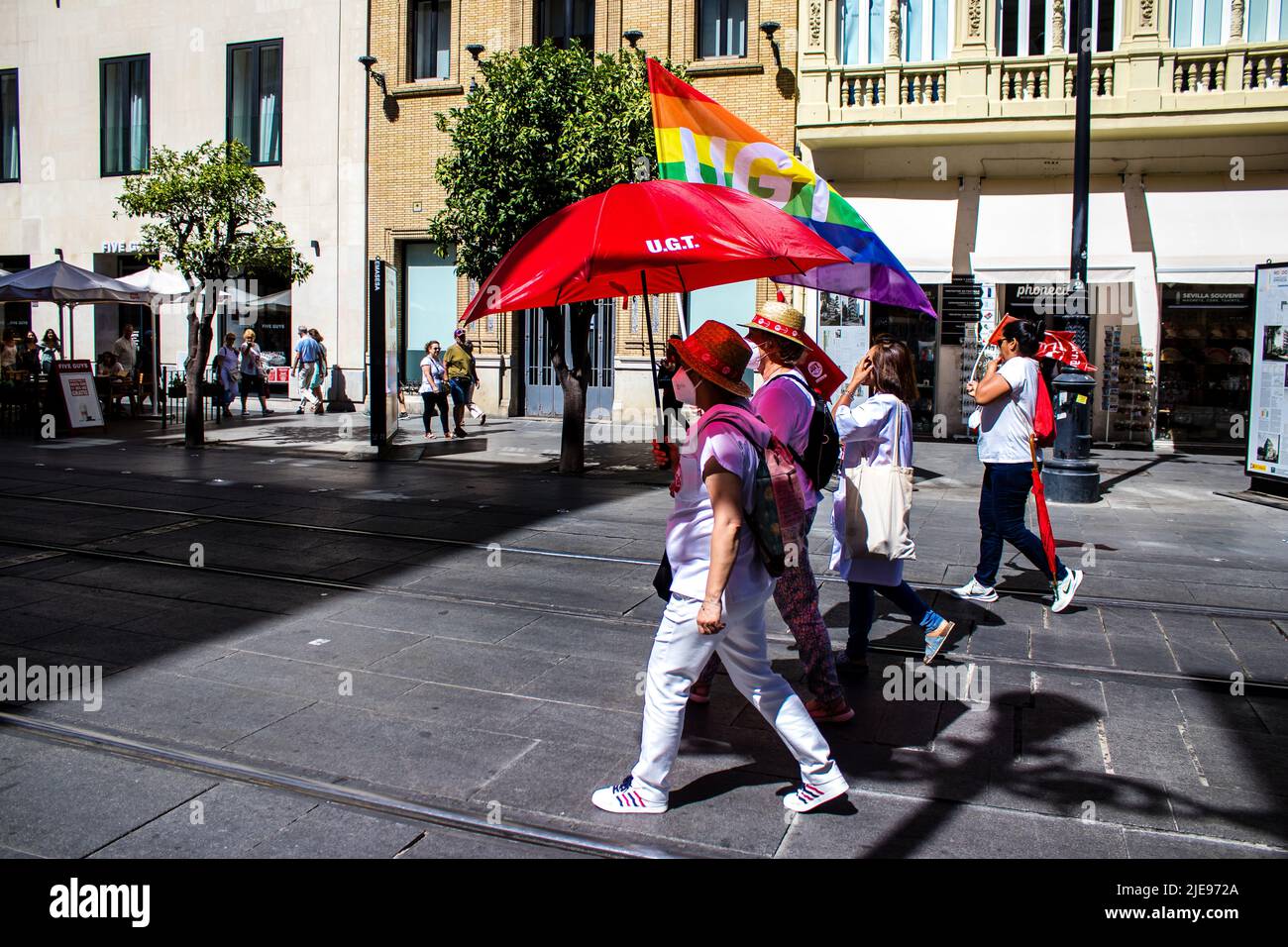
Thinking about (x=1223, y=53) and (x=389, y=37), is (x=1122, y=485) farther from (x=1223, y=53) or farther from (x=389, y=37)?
(x=389, y=37)

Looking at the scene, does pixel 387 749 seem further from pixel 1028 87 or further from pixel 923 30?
pixel 923 30

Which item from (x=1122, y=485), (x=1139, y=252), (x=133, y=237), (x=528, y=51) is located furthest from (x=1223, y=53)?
(x=133, y=237)

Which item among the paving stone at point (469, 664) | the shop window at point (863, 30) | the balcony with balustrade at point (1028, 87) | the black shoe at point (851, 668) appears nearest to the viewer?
the paving stone at point (469, 664)

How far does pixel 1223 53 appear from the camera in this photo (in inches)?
639

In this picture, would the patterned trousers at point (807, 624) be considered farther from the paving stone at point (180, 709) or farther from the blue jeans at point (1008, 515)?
the blue jeans at point (1008, 515)

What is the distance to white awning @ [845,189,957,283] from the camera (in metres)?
18.0

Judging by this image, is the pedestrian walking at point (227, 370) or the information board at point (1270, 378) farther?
the pedestrian walking at point (227, 370)

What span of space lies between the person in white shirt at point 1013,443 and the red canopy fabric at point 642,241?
7.86 ft

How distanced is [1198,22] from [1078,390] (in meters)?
8.65

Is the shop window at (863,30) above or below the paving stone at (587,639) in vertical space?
above

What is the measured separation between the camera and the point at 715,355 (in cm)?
387

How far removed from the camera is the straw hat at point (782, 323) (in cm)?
477

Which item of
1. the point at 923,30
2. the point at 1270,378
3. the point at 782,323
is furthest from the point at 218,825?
the point at 923,30

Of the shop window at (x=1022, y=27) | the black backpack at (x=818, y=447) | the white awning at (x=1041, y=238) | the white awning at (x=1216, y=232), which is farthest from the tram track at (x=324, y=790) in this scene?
the shop window at (x=1022, y=27)
